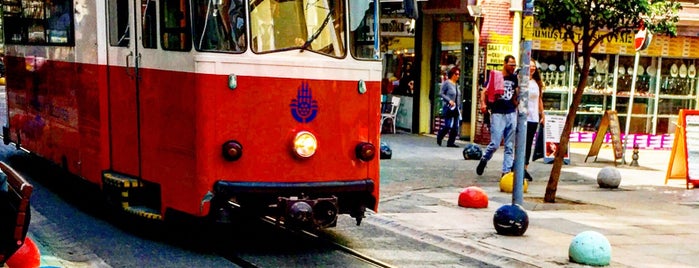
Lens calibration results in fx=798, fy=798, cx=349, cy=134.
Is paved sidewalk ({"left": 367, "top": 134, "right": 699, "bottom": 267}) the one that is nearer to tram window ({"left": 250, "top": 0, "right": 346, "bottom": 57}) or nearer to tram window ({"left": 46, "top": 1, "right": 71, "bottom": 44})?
tram window ({"left": 250, "top": 0, "right": 346, "bottom": 57})

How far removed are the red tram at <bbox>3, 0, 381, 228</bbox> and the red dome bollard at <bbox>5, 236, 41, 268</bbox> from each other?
151cm

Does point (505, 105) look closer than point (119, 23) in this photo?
No

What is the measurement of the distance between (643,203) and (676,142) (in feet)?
8.48

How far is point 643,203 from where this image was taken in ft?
37.0

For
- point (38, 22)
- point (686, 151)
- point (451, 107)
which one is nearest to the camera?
point (38, 22)

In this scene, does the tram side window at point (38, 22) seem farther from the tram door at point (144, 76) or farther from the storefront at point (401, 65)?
the storefront at point (401, 65)

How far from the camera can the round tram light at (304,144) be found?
7.38 meters

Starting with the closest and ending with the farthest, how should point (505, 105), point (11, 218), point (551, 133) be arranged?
point (11, 218) < point (505, 105) < point (551, 133)

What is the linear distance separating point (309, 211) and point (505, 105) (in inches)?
245

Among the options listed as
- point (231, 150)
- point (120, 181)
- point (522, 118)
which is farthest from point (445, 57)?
point (231, 150)

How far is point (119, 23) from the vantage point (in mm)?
8336

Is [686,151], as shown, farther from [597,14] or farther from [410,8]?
[410,8]

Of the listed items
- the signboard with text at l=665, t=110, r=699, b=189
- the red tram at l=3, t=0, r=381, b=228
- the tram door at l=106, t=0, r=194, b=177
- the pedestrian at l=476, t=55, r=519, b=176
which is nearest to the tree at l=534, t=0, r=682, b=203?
the pedestrian at l=476, t=55, r=519, b=176

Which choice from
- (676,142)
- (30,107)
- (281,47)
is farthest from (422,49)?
(281,47)
